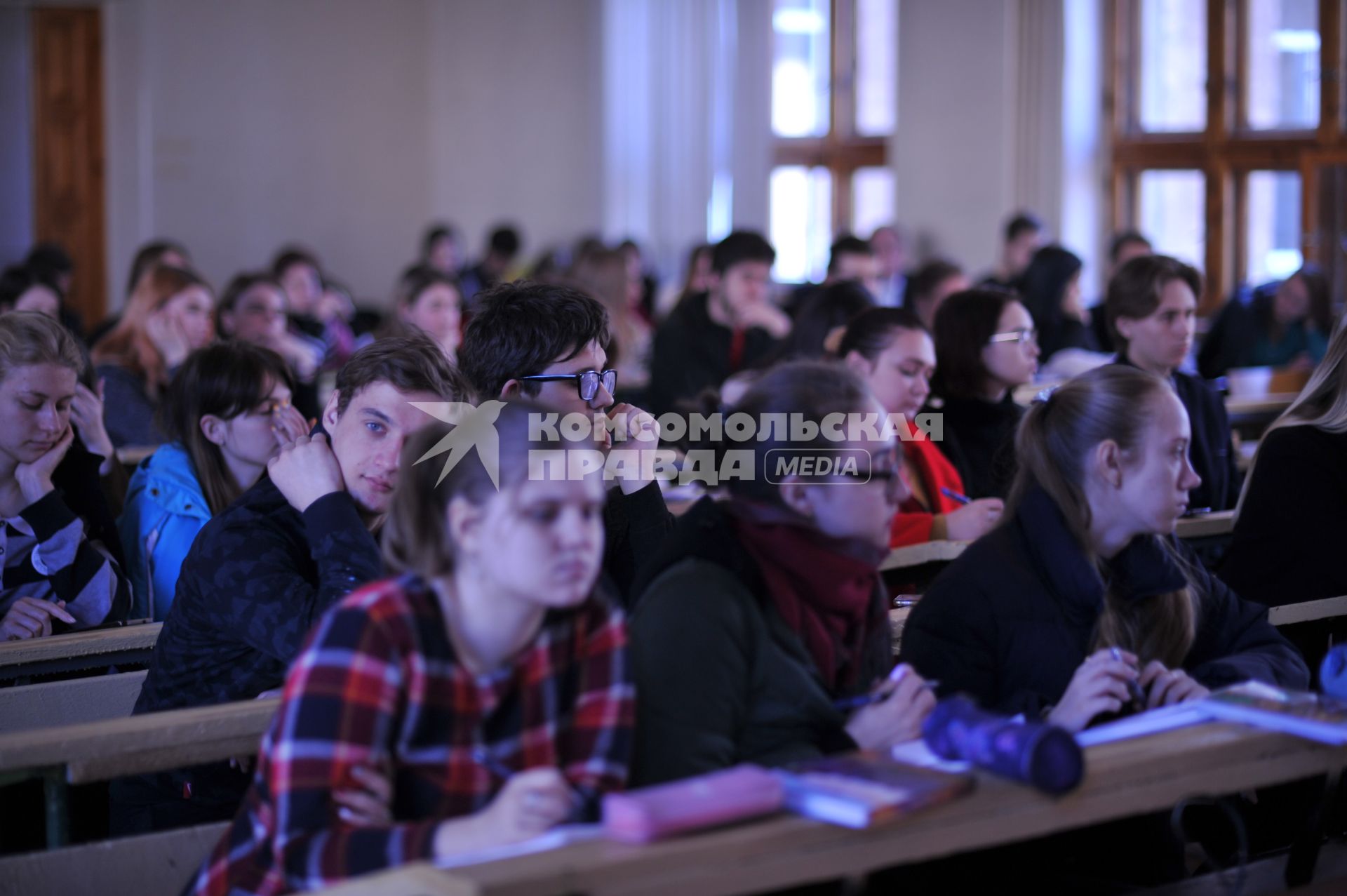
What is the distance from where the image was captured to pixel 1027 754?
1530 mm

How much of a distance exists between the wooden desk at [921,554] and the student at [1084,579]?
2.29 ft

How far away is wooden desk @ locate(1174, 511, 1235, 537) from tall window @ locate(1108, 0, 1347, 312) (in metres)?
5.46

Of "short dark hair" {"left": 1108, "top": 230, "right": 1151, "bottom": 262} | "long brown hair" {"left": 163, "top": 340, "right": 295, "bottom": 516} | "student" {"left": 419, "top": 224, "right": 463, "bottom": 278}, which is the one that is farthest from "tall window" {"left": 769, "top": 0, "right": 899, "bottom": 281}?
"long brown hair" {"left": 163, "top": 340, "right": 295, "bottom": 516}

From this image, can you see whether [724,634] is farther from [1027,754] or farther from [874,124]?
[874,124]

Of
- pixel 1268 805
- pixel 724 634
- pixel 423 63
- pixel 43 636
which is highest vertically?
pixel 423 63

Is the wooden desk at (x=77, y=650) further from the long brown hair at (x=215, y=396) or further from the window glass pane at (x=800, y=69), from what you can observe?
the window glass pane at (x=800, y=69)

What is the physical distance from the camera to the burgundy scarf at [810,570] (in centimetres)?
180

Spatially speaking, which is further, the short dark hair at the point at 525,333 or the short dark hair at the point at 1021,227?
the short dark hair at the point at 1021,227

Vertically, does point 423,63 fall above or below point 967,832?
above

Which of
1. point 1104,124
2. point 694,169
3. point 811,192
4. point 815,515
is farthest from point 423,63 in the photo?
point 815,515

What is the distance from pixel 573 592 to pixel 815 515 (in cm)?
40

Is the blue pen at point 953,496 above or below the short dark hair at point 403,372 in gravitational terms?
below

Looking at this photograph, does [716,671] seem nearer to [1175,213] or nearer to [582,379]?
[582,379]

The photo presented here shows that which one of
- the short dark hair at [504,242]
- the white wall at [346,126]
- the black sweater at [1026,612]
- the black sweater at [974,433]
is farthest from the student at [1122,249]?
the white wall at [346,126]
